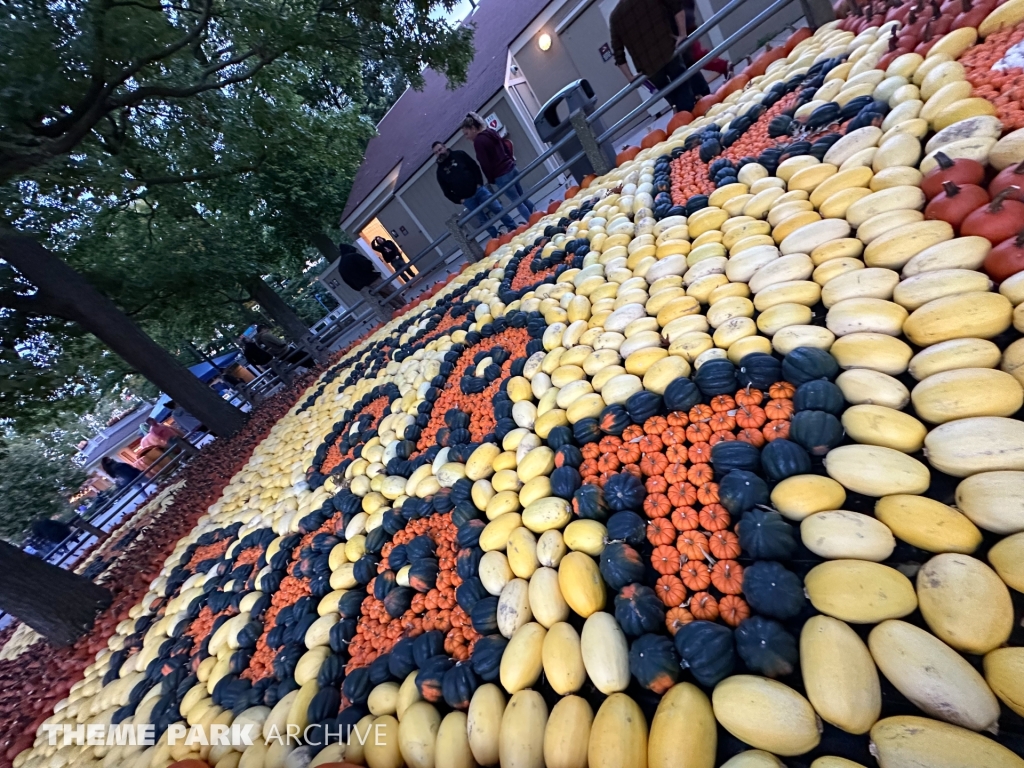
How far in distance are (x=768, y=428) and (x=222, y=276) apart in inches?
410

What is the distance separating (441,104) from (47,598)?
14.2 m

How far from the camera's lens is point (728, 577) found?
55.9 inches

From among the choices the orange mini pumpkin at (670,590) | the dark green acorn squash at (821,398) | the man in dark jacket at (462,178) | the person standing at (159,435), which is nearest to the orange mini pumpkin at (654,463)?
the orange mini pumpkin at (670,590)

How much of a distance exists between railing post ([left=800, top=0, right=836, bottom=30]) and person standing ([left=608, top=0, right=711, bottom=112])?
3.32 feet

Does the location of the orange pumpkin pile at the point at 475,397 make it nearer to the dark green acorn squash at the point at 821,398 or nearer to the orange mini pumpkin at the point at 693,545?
the orange mini pumpkin at the point at 693,545

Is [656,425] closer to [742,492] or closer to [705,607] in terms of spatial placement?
[742,492]

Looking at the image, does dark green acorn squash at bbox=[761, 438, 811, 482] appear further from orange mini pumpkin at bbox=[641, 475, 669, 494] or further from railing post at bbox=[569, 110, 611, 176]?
railing post at bbox=[569, 110, 611, 176]

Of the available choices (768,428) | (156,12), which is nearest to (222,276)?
(156,12)

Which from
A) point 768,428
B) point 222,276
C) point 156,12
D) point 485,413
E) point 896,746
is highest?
point 156,12

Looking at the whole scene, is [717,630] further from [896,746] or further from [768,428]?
[768,428]

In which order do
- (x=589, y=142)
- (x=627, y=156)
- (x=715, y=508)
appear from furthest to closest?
(x=589, y=142) < (x=627, y=156) < (x=715, y=508)

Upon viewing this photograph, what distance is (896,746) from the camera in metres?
0.99

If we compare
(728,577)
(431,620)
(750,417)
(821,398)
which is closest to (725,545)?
(728,577)

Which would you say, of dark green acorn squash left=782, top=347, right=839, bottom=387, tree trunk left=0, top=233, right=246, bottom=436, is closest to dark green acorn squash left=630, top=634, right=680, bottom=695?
dark green acorn squash left=782, top=347, right=839, bottom=387
